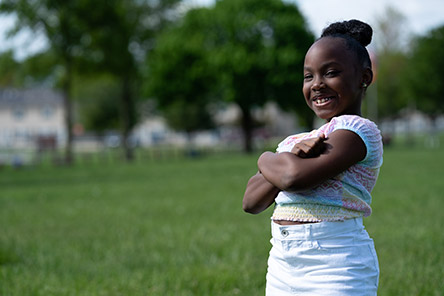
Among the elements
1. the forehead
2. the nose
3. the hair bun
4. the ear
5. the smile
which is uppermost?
the hair bun

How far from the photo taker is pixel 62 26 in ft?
98.0

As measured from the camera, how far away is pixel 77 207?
37.1 feet

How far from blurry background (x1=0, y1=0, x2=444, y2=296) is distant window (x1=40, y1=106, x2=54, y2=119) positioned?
53.1 ft

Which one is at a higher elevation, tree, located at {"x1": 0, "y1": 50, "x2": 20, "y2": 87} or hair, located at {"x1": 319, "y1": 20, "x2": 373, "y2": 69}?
tree, located at {"x1": 0, "y1": 50, "x2": 20, "y2": 87}

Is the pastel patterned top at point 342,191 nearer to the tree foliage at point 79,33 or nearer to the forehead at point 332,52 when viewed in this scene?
the forehead at point 332,52

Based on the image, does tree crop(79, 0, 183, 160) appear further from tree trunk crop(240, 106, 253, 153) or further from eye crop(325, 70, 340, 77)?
eye crop(325, 70, 340, 77)

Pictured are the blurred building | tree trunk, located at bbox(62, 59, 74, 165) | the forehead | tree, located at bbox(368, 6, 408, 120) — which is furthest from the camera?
the blurred building

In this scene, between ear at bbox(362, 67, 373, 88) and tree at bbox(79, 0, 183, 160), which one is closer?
ear at bbox(362, 67, 373, 88)

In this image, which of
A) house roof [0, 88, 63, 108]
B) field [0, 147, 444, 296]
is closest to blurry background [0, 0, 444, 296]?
field [0, 147, 444, 296]

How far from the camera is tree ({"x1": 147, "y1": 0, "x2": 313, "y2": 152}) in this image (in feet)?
128

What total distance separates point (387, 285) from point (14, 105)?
90923 millimetres

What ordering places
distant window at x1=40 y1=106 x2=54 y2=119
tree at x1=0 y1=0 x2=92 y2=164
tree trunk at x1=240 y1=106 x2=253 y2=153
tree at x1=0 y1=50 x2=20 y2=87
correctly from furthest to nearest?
distant window at x1=40 y1=106 x2=54 y2=119
tree trunk at x1=240 y1=106 x2=253 y2=153
tree at x1=0 y1=0 x2=92 y2=164
tree at x1=0 y1=50 x2=20 y2=87

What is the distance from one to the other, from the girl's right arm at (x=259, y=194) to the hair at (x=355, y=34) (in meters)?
0.61

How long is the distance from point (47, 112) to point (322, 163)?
92.2 metres
